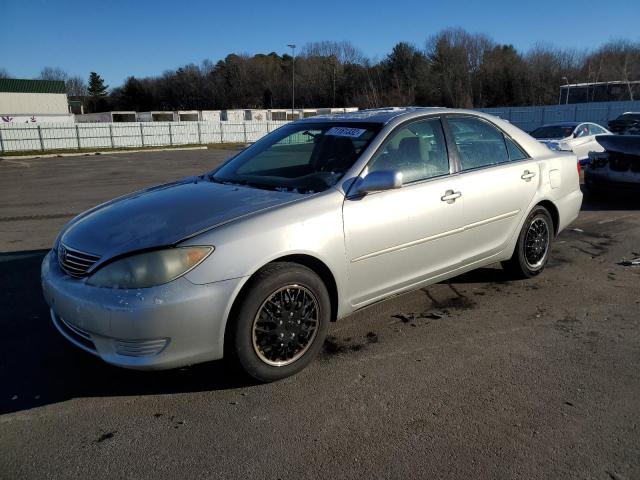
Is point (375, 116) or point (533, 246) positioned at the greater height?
point (375, 116)

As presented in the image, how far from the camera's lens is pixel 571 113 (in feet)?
118

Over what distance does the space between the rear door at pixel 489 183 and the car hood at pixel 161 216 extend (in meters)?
1.60

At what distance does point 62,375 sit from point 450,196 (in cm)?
299

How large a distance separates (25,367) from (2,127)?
115ft

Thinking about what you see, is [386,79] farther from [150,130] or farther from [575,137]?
[575,137]

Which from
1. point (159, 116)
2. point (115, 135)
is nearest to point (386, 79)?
point (159, 116)

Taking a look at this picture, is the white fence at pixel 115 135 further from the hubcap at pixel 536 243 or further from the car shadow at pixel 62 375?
the hubcap at pixel 536 243

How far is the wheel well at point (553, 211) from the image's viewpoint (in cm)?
506

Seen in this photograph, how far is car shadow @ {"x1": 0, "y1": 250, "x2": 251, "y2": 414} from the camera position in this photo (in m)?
3.13

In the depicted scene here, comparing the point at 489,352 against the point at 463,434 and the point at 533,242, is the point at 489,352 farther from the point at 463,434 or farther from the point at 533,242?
the point at 533,242

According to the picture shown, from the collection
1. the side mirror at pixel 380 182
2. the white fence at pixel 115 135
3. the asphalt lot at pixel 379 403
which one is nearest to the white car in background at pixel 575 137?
the asphalt lot at pixel 379 403

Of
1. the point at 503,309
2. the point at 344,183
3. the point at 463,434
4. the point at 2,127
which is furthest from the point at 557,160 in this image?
the point at 2,127

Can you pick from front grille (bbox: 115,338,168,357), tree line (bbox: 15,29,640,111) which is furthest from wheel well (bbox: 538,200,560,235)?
tree line (bbox: 15,29,640,111)

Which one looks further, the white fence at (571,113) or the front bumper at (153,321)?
the white fence at (571,113)
